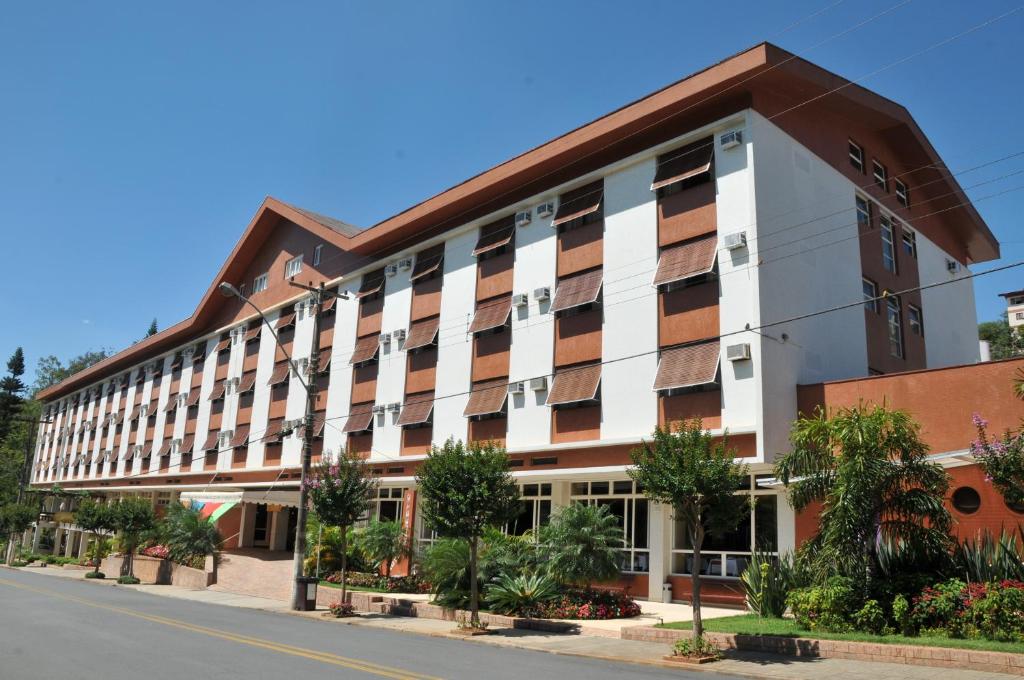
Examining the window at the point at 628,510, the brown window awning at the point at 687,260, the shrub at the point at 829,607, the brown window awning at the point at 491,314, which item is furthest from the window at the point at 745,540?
the brown window awning at the point at 491,314

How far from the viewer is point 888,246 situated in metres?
29.0

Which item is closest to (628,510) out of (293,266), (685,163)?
(685,163)

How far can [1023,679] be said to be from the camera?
443 inches

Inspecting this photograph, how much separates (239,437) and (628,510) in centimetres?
2768

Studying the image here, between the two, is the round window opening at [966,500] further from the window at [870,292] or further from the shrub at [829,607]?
the window at [870,292]

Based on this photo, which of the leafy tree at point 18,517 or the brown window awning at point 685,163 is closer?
the brown window awning at point 685,163

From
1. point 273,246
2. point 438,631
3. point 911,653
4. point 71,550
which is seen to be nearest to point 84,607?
point 438,631

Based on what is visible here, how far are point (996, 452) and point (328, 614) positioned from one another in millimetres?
17659

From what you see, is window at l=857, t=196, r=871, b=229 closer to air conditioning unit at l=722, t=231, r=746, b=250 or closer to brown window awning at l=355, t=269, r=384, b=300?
air conditioning unit at l=722, t=231, r=746, b=250

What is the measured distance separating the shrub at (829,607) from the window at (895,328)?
47.1 ft

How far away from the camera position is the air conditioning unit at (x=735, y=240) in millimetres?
22266

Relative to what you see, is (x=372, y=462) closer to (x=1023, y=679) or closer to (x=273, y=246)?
(x=273, y=246)

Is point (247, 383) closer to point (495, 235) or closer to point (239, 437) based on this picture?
point (239, 437)

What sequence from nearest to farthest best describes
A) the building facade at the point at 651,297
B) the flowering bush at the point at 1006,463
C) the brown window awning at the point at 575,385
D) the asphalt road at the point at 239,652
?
the asphalt road at the point at 239,652, the flowering bush at the point at 1006,463, the building facade at the point at 651,297, the brown window awning at the point at 575,385
